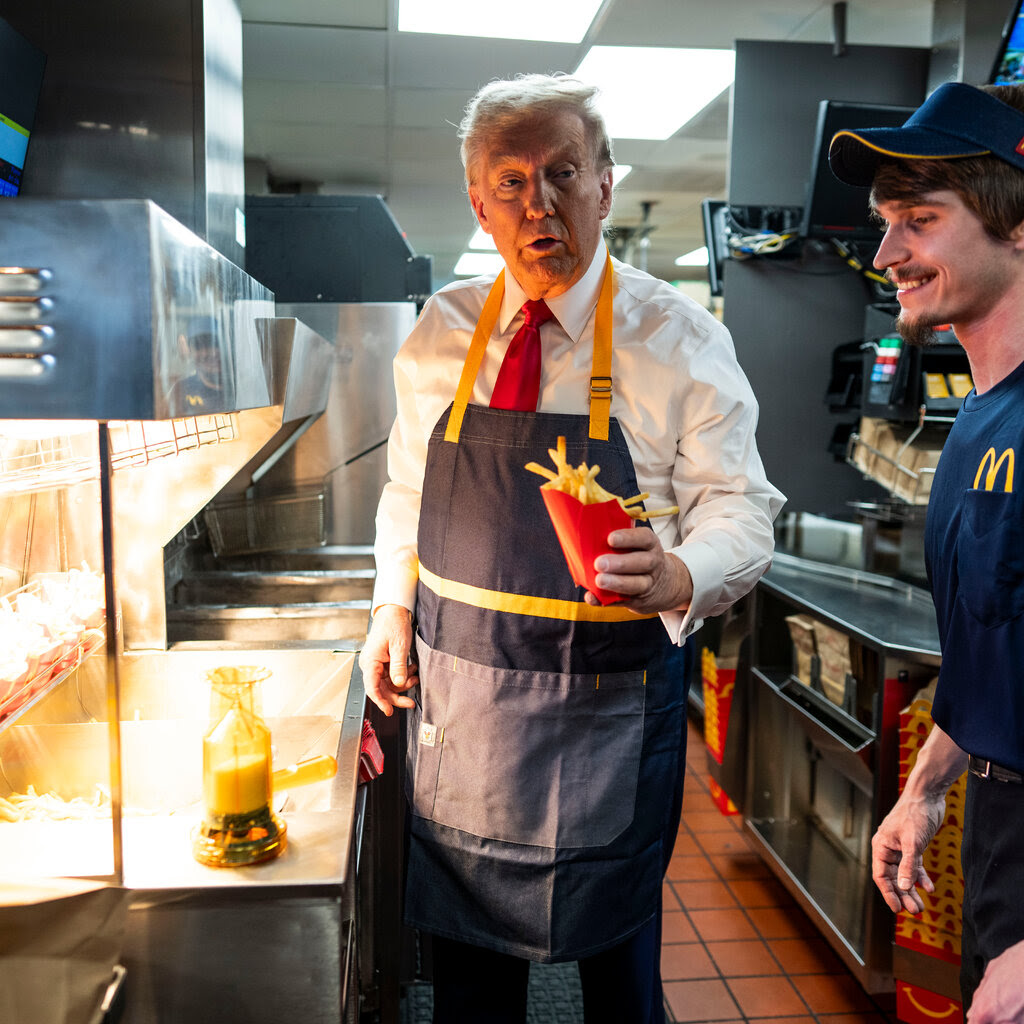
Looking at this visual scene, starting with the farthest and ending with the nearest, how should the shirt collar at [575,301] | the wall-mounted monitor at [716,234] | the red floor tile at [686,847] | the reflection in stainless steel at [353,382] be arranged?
the wall-mounted monitor at [716,234]
the reflection in stainless steel at [353,382]
the red floor tile at [686,847]
the shirt collar at [575,301]

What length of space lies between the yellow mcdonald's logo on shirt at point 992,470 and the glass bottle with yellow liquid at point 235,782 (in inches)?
39.2

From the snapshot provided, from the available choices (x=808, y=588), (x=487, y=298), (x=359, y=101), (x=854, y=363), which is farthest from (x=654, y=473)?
(x=359, y=101)

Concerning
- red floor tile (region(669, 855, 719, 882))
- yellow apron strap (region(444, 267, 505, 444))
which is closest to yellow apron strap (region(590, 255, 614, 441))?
yellow apron strap (region(444, 267, 505, 444))

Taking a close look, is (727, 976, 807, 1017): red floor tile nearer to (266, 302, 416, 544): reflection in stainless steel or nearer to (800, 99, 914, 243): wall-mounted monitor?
(266, 302, 416, 544): reflection in stainless steel

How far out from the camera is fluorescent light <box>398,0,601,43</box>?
3.60 meters

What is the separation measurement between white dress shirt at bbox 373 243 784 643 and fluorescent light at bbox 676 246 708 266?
895 centimetres

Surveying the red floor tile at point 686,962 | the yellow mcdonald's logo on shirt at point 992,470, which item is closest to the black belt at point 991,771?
the yellow mcdonald's logo on shirt at point 992,470

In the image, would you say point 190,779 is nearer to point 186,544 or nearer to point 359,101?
point 186,544

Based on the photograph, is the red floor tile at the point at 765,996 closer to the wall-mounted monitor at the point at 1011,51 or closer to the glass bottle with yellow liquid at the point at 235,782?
the glass bottle with yellow liquid at the point at 235,782

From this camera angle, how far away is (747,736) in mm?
3240

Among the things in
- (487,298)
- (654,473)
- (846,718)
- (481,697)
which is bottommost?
(846,718)

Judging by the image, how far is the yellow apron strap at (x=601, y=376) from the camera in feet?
4.90

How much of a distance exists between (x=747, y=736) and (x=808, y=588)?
0.61 meters

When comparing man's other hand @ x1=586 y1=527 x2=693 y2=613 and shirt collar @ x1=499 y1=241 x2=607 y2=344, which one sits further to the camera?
shirt collar @ x1=499 y1=241 x2=607 y2=344
